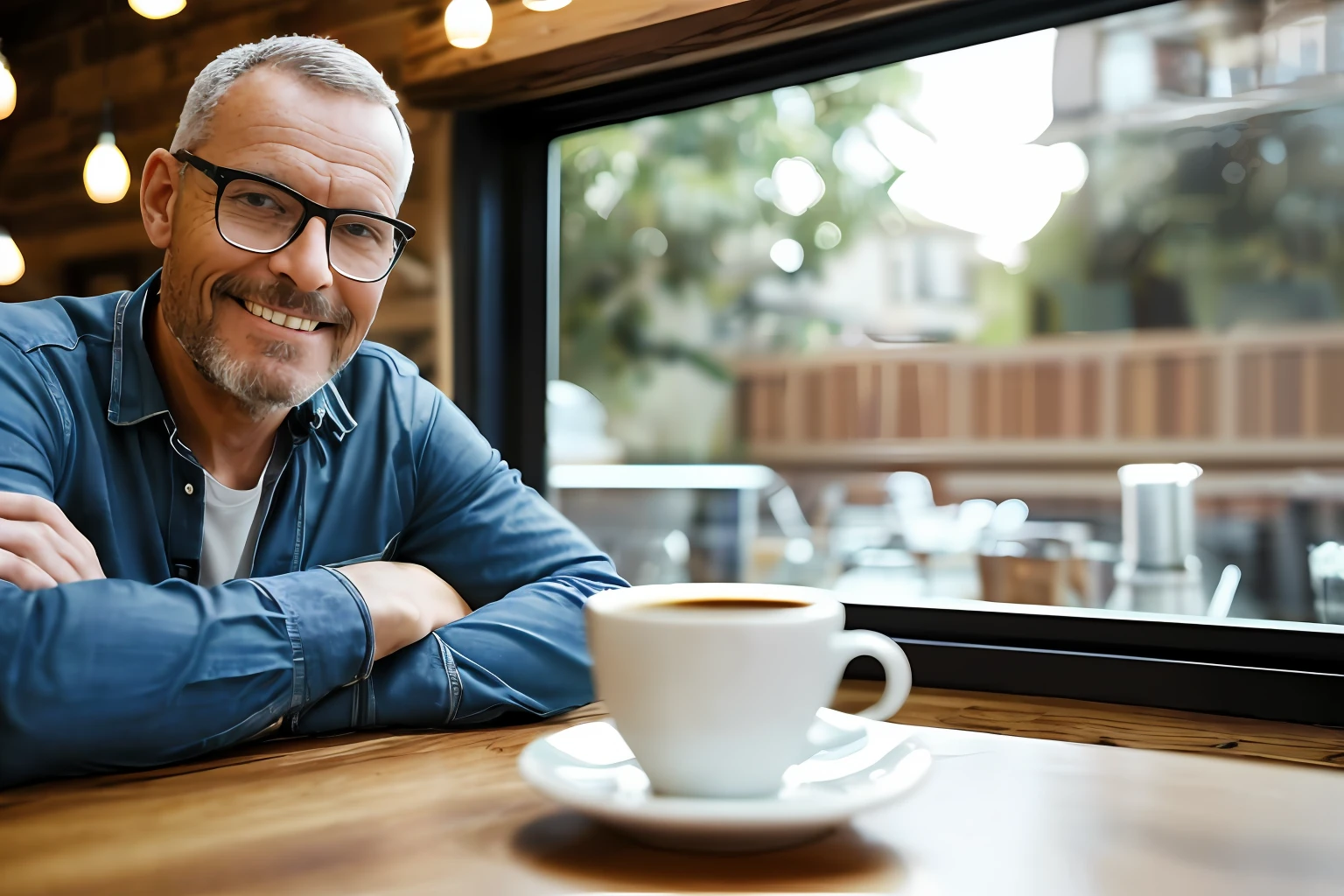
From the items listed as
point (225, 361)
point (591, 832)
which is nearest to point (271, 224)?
point (225, 361)

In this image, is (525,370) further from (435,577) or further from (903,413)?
(903,413)

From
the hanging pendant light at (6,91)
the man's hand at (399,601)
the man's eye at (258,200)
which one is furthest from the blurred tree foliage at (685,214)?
the man's hand at (399,601)

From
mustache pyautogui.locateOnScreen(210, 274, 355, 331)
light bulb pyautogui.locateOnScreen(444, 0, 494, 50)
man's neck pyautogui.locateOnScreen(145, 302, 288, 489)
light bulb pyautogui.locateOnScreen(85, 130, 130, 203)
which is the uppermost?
light bulb pyautogui.locateOnScreen(444, 0, 494, 50)

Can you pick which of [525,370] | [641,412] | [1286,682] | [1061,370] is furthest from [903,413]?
[1286,682]

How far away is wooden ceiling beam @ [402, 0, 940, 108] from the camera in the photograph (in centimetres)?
125

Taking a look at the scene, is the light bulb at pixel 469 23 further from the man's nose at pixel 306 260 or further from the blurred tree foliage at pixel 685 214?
the blurred tree foliage at pixel 685 214

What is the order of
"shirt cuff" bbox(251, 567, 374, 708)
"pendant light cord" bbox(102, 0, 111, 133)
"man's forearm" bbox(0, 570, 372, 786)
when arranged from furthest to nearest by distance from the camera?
"pendant light cord" bbox(102, 0, 111, 133)
"shirt cuff" bbox(251, 567, 374, 708)
"man's forearm" bbox(0, 570, 372, 786)

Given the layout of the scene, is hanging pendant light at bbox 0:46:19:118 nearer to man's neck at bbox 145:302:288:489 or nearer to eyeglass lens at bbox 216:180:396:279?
man's neck at bbox 145:302:288:489

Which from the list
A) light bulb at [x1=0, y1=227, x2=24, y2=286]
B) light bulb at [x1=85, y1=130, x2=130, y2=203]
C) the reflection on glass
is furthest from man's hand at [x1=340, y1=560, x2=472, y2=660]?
the reflection on glass

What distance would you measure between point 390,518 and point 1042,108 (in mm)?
4202

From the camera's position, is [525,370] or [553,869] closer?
[553,869]

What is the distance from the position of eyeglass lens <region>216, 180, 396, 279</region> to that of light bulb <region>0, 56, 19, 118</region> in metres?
1.38

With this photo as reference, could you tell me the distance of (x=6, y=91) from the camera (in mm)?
2039

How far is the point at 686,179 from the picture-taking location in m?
5.48
